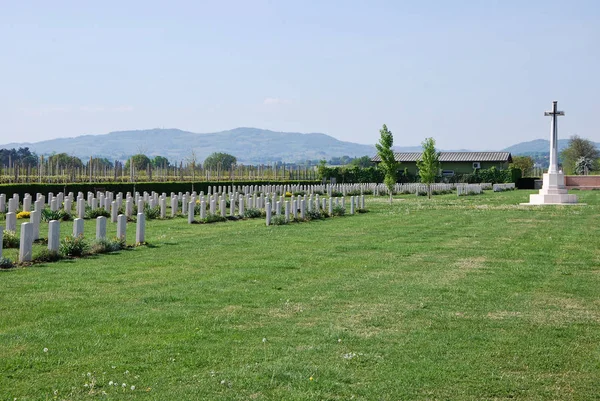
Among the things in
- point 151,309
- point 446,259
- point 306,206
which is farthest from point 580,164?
point 151,309

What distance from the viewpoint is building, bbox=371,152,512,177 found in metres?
96.3

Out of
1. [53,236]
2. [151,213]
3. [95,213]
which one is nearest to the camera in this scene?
[53,236]

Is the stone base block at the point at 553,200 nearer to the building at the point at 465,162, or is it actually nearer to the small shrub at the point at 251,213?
the small shrub at the point at 251,213

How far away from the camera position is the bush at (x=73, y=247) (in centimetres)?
1473

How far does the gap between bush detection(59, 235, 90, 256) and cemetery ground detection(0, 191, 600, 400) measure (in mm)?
513

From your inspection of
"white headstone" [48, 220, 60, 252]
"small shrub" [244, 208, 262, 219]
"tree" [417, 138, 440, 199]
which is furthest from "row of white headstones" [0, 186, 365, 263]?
"tree" [417, 138, 440, 199]

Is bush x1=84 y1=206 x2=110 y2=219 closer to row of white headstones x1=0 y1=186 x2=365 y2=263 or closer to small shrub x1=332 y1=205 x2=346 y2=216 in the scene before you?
row of white headstones x1=0 y1=186 x2=365 y2=263

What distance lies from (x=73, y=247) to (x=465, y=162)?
88266mm

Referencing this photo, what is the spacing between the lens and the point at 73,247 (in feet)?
48.8

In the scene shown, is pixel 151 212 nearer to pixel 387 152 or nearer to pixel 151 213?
pixel 151 213

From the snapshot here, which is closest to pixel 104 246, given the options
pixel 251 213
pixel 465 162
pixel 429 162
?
pixel 251 213

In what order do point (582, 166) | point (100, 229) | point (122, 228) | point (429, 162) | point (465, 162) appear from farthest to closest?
point (582, 166) → point (465, 162) → point (429, 162) → point (122, 228) → point (100, 229)

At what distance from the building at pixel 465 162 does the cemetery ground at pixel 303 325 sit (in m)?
82.4

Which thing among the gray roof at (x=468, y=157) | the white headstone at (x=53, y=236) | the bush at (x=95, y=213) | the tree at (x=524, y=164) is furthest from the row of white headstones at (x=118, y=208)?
the tree at (x=524, y=164)
